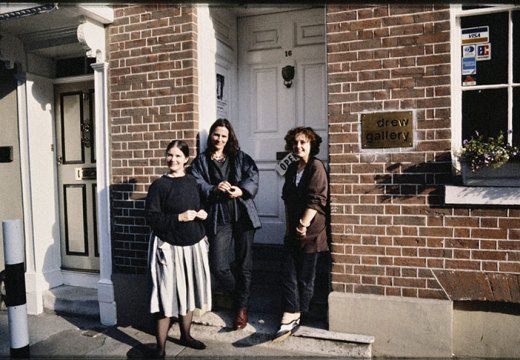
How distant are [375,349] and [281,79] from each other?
2.87 m

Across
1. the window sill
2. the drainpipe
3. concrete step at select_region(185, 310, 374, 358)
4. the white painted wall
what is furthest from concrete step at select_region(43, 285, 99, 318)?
the window sill

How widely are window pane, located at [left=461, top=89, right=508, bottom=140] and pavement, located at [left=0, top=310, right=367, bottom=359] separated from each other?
203cm

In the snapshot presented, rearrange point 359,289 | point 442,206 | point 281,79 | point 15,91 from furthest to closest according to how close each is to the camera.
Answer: point 15,91 < point 281,79 < point 359,289 < point 442,206

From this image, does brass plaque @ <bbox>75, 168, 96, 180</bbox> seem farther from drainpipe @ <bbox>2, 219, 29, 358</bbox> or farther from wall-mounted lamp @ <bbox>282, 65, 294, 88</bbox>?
wall-mounted lamp @ <bbox>282, 65, 294, 88</bbox>

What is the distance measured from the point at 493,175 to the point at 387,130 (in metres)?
0.87

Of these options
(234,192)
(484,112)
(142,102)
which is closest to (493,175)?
(484,112)

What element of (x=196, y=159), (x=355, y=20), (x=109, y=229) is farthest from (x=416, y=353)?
(x=109, y=229)

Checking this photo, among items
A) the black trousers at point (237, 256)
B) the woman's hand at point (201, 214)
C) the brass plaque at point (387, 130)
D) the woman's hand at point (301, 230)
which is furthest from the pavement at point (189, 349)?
the brass plaque at point (387, 130)

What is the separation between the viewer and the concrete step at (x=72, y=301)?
4.57 m

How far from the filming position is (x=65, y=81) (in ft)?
16.3

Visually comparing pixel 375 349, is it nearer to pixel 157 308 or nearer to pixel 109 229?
pixel 157 308

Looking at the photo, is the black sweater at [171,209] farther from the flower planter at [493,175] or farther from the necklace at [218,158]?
the flower planter at [493,175]

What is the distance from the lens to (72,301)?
4.68m

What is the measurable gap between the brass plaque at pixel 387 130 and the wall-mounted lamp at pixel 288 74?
1.28m
